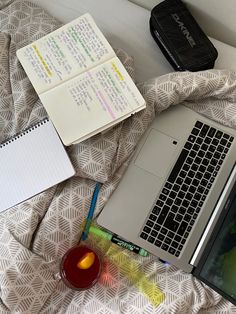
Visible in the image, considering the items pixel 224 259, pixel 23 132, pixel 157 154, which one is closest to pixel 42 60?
pixel 23 132

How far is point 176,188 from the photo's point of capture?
3.21ft

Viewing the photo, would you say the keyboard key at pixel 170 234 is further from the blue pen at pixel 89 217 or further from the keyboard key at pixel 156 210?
the blue pen at pixel 89 217

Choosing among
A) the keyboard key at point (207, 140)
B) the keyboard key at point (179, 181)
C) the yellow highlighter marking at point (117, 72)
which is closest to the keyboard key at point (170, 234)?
the keyboard key at point (179, 181)

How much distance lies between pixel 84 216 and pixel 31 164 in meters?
0.15

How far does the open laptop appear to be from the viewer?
0.96 metres

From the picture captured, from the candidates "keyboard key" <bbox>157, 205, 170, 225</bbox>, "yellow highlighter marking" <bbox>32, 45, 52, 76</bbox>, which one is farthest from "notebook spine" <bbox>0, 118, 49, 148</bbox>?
"keyboard key" <bbox>157, 205, 170, 225</bbox>

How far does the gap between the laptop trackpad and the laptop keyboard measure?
21 mm

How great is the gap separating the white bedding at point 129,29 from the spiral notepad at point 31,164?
27 cm

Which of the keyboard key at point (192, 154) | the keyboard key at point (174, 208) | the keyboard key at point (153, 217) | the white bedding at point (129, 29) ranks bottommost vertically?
the keyboard key at point (153, 217)

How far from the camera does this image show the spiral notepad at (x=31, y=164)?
95 cm

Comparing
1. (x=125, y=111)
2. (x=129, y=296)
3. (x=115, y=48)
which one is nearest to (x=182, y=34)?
(x=115, y=48)

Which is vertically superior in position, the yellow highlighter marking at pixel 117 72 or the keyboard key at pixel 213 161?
the yellow highlighter marking at pixel 117 72

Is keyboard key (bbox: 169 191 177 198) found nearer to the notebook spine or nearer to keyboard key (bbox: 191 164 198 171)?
keyboard key (bbox: 191 164 198 171)

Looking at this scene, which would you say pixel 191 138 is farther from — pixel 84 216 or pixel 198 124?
pixel 84 216
